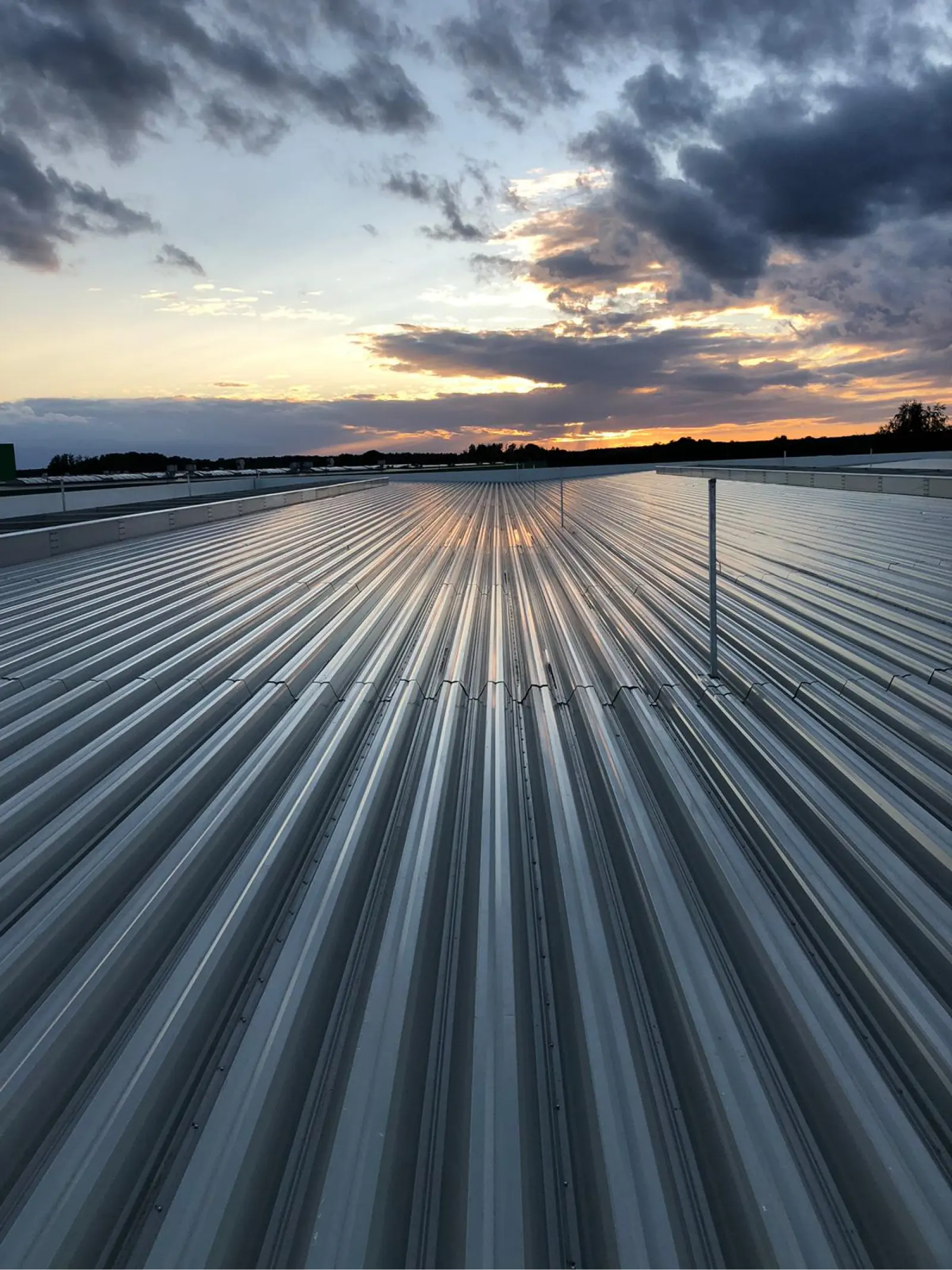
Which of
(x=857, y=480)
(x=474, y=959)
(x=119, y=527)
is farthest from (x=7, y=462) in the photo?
(x=857, y=480)

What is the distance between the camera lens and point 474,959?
Answer: 10.1 ft

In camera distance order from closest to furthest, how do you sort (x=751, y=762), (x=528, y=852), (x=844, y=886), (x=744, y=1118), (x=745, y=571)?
(x=744, y=1118), (x=844, y=886), (x=528, y=852), (x=751, y=762), (x=745, y=571)

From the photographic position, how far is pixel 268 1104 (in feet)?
7.82

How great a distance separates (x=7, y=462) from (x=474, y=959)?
61.0 ft

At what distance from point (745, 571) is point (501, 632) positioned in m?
4.60

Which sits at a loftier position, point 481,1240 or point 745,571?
point 745,571

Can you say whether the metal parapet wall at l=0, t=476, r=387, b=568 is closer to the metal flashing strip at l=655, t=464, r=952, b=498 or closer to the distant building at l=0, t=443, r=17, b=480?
the distant building at l=0, t=443, r=17, b=480

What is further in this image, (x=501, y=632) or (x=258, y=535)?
(x=258, y=535)

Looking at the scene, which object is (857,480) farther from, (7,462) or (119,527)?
(7,462)

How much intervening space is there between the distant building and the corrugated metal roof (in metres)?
12.7

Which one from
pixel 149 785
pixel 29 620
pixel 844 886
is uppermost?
pixel 29 620

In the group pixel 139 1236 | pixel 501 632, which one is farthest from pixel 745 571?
pixel 139 1236

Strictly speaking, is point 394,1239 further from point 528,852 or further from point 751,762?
point 751,762

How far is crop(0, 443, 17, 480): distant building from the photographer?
54.9ft
